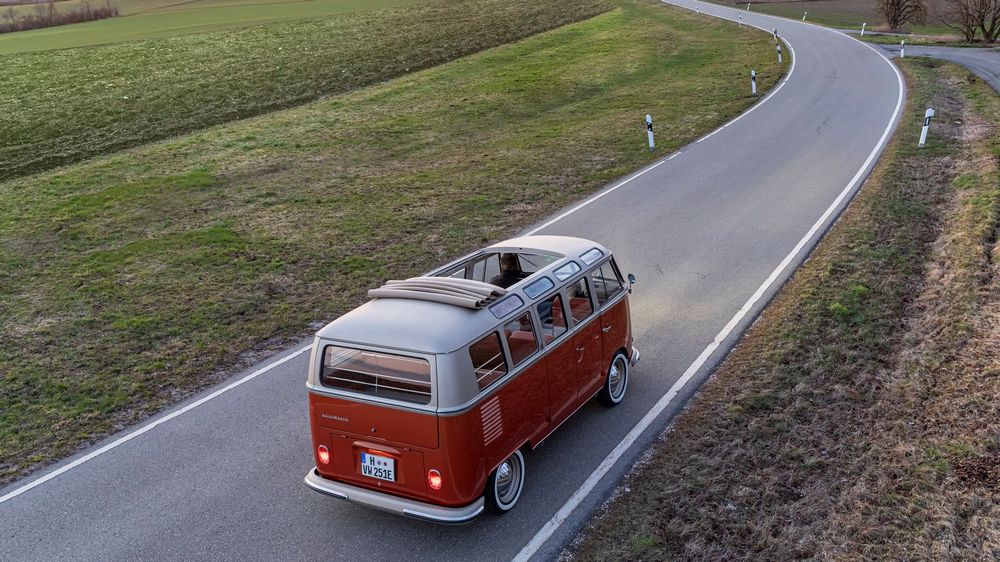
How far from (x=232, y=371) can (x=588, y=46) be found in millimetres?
34375

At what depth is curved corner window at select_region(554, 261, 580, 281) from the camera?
Result: 8.59m

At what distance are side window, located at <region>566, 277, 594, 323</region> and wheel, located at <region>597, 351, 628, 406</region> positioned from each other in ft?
2.72

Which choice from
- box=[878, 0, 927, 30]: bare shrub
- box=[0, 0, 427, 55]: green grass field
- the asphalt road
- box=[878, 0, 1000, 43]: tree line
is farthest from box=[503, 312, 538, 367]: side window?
box=[878, 0, 927, 30]: bare shrub

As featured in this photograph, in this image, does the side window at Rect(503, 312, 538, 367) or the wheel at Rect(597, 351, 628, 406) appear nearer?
the side window at Rect(503, 312, 538, 367)

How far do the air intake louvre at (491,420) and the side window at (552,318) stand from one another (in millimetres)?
1092

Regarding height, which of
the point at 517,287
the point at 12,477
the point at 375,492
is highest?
the point at 517,287

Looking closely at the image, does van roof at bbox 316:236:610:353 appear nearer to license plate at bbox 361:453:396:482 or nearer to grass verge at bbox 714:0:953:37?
license plate at bbox 361:453:396:482

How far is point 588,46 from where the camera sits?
41.1m

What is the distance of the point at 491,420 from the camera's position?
718 centimetres

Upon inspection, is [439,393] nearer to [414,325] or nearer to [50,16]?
[414,325]

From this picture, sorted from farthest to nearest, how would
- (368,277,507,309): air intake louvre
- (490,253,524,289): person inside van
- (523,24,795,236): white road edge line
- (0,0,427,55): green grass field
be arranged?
(0,0,427,55): green grass field, (523,24,795,236): white road edge line, (490,253,524,289): person inside van, (368,277,507,309): air intake louvre

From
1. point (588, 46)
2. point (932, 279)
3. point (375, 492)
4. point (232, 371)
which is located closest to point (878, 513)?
point (375, 492)

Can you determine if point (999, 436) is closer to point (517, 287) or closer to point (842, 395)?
point (842, 395)

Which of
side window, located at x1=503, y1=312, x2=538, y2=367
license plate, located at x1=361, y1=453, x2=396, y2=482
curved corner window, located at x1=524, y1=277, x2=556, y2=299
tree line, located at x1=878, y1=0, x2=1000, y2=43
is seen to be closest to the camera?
license plate, located at x1=361, y1=453, x2=396, y2=482
